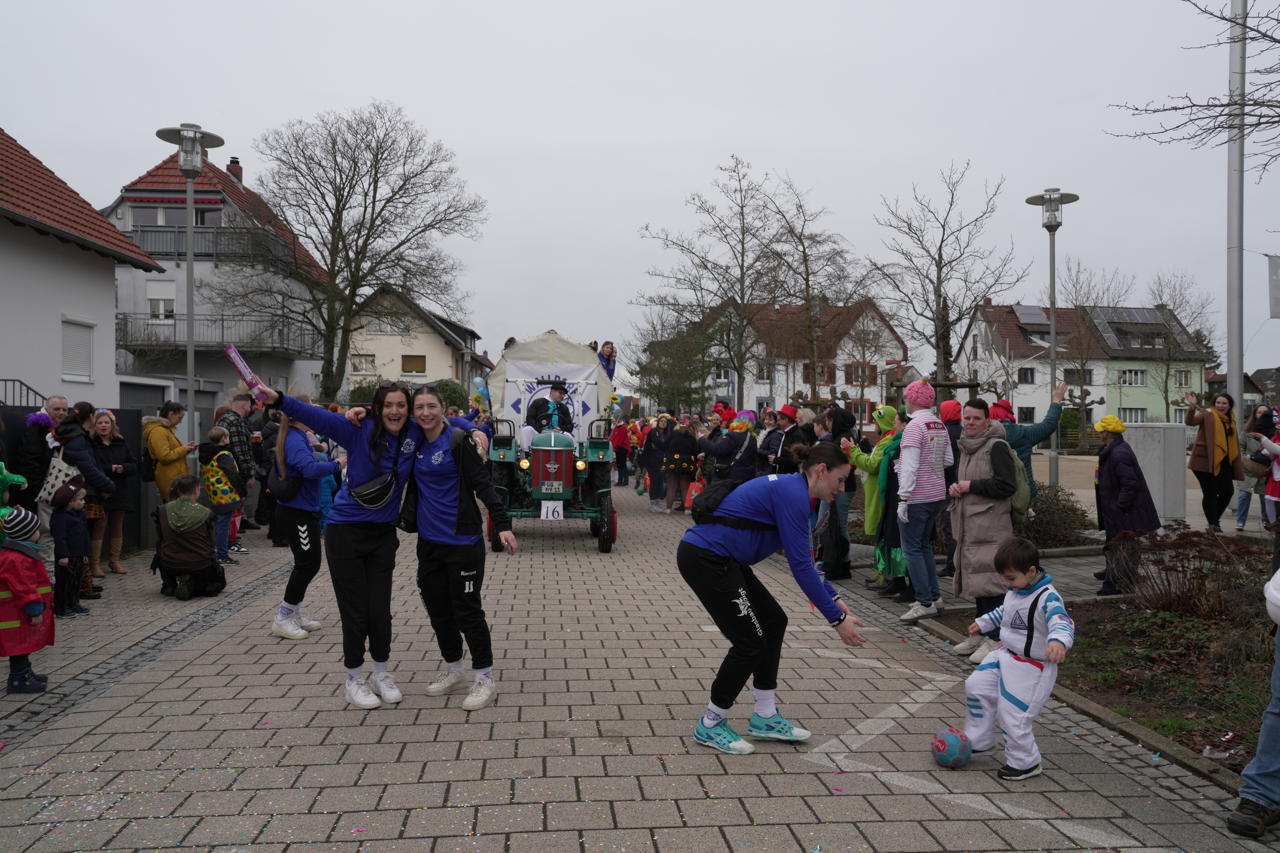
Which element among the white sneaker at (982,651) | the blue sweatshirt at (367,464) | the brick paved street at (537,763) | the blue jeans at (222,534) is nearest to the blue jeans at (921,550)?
the brick paved street at (537,763)

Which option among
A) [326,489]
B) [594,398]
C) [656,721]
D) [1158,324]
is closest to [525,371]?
[594,398]

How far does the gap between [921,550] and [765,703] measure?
11.4ft

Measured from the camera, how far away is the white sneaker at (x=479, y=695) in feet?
17.5

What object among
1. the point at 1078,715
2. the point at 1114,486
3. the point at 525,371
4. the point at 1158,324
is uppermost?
the point at 1158,324

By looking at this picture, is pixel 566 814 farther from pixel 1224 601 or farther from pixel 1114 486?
pixel 1114 486

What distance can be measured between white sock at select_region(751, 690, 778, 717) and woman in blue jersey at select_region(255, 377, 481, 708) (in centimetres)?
206

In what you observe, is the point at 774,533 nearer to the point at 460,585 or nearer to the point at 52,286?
the point at 460,585

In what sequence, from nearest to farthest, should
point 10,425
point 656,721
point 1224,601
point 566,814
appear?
point 566,814 < point 656,721 < point 1224,601 < point 10,425

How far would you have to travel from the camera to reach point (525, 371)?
15.4 metres

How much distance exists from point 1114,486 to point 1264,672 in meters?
2.84

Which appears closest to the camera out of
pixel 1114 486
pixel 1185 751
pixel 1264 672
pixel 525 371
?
pixel 1185 751

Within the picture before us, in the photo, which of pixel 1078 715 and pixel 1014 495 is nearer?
pixel 1078 715

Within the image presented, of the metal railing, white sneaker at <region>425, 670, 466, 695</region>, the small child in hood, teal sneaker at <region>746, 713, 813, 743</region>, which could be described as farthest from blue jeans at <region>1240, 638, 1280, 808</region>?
the metal railing

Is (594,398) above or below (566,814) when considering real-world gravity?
above
